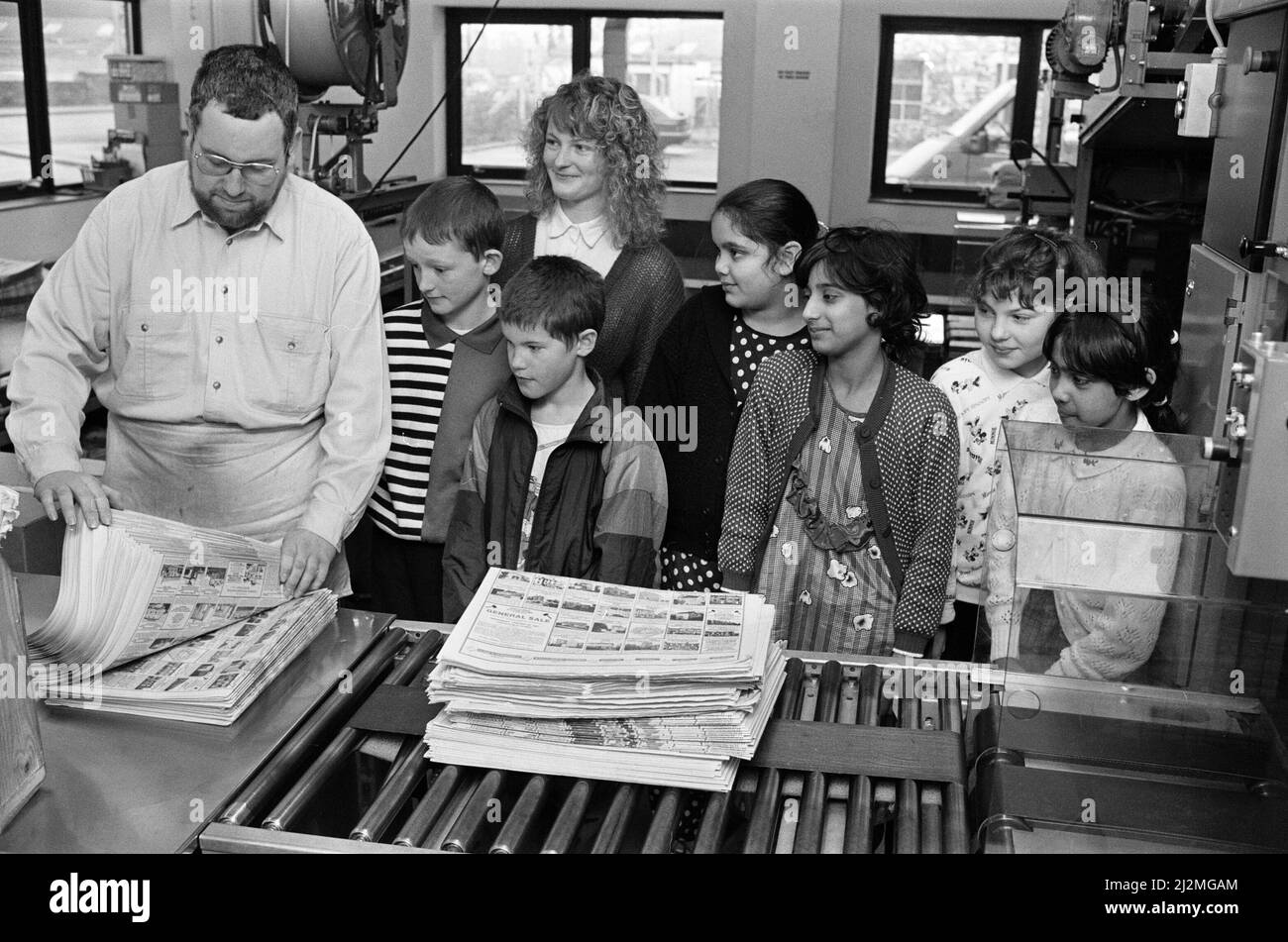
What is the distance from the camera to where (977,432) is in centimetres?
212

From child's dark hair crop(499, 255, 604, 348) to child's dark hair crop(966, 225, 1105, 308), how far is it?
70 centimetres

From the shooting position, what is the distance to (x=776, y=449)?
2.02 metres

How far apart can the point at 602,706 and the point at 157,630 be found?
1.85 ft

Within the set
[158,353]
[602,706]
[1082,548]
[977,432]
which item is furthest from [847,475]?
[158,353]

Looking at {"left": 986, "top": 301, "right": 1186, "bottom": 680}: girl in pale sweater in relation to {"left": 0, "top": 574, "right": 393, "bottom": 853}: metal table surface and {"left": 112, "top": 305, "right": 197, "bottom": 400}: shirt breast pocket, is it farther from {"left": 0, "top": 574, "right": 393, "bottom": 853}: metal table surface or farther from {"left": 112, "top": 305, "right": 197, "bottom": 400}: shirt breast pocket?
{"left": 112, "top": 305, "right": 197, "bottom": 400}: shirt breast pocket

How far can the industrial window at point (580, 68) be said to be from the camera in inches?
280

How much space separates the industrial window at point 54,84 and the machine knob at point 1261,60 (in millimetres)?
3987

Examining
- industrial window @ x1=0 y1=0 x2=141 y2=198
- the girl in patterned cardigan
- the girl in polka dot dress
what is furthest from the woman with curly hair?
industrial window @ x1=0 y1=0 x2=141 y2=198

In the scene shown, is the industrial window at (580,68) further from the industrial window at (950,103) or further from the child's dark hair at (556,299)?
the child's dark hair at (556,299)

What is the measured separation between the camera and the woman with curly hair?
7.73 feet

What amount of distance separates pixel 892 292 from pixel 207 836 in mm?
1332

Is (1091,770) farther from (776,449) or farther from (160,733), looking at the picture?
(160,733)
